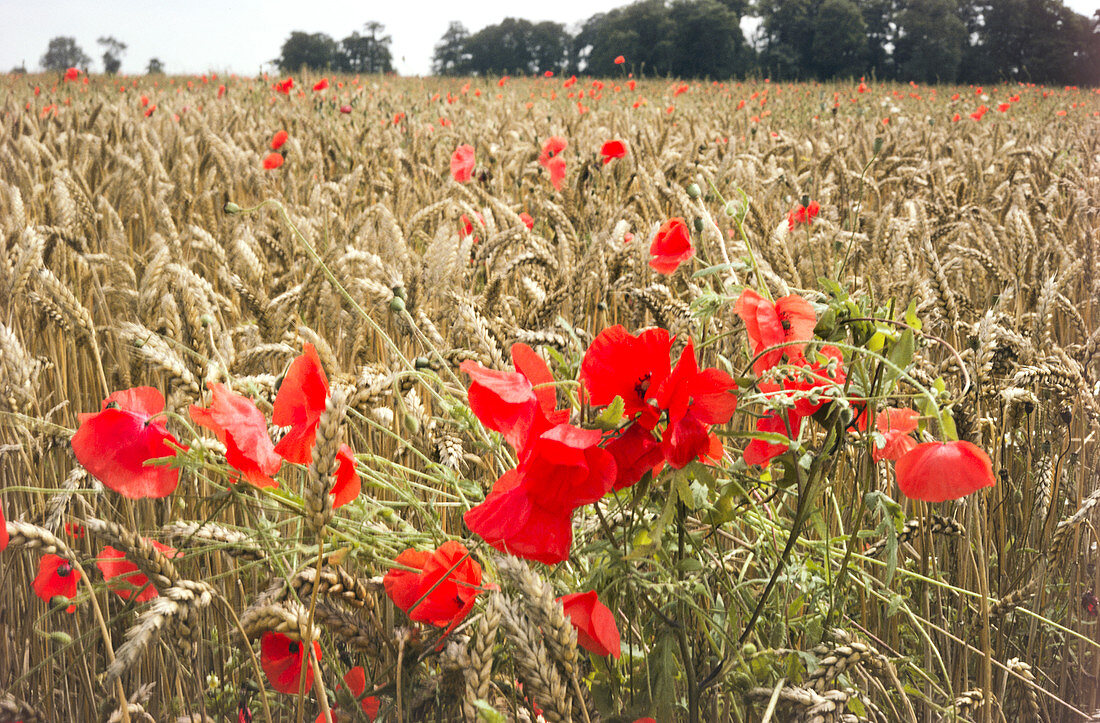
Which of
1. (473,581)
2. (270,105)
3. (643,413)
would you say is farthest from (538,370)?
(270,105)

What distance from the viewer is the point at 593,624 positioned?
62 centimetres

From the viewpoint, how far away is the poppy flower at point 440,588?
673mm

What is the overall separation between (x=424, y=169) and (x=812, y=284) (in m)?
1.83

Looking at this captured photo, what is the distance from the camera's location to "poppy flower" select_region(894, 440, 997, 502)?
579 mm

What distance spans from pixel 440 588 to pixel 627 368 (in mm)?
274

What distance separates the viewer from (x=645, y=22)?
21.3 m

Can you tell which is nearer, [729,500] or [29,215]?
[729,500]

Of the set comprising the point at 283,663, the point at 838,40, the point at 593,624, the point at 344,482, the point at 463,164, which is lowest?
the point at 283,663

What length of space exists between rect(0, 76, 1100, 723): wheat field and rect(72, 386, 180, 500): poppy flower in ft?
0.12

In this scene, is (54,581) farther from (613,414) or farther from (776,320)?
(776,320)

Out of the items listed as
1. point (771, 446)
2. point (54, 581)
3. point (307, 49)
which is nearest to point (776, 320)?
point (771, 446)

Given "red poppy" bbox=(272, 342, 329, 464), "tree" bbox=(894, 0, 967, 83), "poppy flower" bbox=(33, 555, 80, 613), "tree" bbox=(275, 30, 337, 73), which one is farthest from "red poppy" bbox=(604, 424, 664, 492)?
"tree" bbox=(275, 30, 337, 73)

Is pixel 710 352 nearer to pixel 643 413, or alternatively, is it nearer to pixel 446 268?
pixel 446 268

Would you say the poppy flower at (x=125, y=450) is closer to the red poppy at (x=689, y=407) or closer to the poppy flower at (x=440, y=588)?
the poppy flower at (x=440, y=588)
